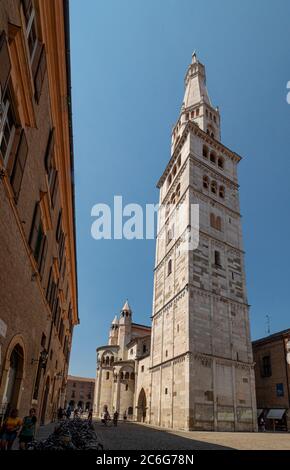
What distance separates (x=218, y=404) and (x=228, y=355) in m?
3.85

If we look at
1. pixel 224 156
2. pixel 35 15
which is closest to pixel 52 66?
pixel 35 15

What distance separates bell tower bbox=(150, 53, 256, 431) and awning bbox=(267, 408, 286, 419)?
210 inches

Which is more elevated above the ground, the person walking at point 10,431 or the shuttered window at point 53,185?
the shuttered window at point 53,185

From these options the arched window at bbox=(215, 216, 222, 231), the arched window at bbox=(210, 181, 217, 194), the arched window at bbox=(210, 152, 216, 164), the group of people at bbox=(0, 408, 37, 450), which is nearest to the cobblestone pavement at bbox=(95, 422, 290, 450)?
the group of people at bbox=(0, 408, 37, 450)

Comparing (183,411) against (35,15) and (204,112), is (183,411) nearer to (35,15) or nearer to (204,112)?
(35,15)

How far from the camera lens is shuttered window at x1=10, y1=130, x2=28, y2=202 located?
7.90m

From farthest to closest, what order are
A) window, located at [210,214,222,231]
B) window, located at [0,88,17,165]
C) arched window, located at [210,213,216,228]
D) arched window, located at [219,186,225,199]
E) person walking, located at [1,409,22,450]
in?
arched window, located at [219,186,225,199]
window, located at [210,214,222,231]
arched window, located at [210,213,216,228]
person walking, located at [1,409,22,450]
window, located at [0,88,17,165]

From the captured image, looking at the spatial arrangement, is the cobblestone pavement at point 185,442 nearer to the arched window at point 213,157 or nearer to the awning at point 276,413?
the awning at point 276,413

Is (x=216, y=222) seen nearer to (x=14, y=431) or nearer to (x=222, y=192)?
(x=222, y=192)

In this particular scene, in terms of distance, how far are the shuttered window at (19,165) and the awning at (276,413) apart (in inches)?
1206

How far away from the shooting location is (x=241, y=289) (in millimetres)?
30344

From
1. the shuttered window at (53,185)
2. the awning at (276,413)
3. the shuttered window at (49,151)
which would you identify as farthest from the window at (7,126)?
the awning at (276,413)

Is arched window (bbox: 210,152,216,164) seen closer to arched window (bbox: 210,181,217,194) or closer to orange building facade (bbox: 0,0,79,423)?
arched window (bbox: 210,181,217,194)

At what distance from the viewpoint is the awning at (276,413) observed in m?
28.8
